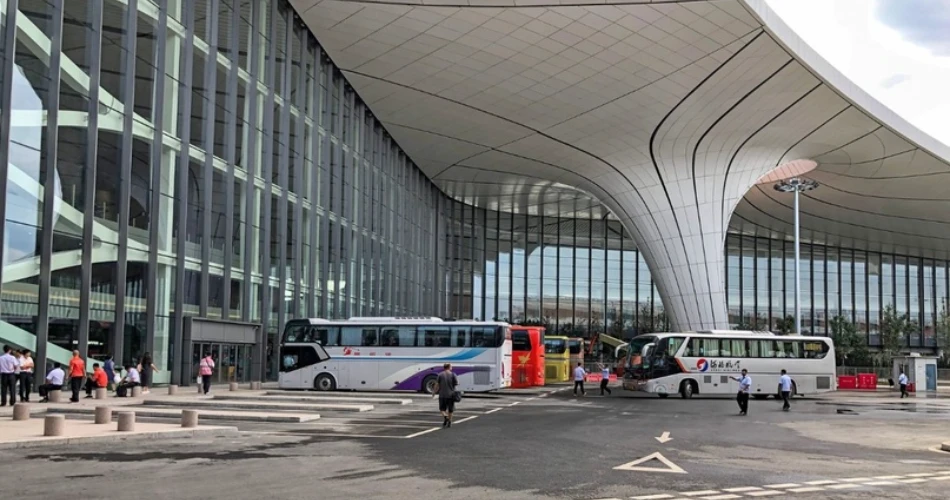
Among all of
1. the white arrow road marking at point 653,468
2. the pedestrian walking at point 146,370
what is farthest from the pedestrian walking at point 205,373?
the white arrow road marking at point 653,468

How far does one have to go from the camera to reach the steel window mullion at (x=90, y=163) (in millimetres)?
23594

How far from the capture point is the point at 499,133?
48.0 meters

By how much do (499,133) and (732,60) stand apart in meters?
14.9

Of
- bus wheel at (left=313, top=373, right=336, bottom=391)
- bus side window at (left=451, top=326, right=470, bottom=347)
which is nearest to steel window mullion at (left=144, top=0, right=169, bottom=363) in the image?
bus wheel at (left=313, top=373, right=336, bottom=391)

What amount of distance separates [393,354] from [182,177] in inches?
360

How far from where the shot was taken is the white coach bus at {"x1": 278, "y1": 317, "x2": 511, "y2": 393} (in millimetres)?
31031

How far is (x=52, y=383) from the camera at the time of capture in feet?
72.2

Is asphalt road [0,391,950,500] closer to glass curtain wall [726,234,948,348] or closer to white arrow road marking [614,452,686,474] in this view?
white arrow road marking [614,452,686,474]

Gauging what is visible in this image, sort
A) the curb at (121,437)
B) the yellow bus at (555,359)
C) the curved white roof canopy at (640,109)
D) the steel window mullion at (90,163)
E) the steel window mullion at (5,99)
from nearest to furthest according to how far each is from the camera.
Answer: the curb at (121,437) → the steel window mullion at (5,99) → the steel window mullion at (90,163) → the curved white roof canopy at (640,109) → the yellow bus at (555,359)

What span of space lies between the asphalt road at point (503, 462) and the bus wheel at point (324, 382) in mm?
10534

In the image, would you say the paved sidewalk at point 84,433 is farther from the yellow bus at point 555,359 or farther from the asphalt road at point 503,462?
the yellow bus at point 555,359

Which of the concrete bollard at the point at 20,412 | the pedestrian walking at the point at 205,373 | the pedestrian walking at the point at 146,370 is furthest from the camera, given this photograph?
the pedestrian walking at the point at 205,373

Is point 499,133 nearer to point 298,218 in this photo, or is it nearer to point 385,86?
point 385,86

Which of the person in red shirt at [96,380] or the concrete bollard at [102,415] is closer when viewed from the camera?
the concrete bollard at [102,415]
